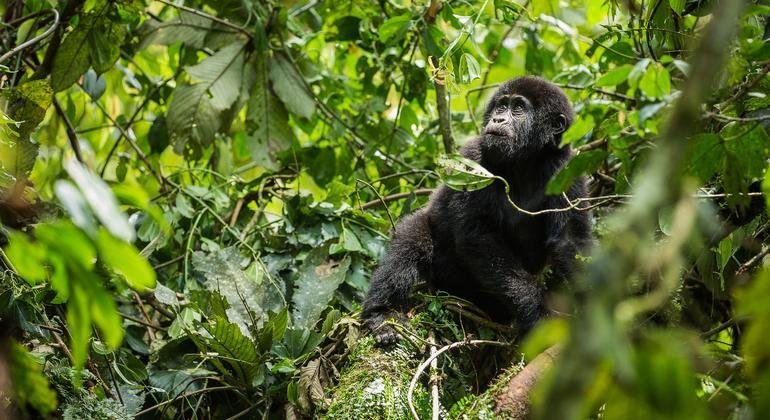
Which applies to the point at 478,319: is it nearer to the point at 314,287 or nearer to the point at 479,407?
the point at 314,287

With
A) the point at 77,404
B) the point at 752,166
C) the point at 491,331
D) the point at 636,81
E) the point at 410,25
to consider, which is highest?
the point at 636,81

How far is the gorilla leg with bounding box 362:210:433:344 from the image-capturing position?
4.73 meters

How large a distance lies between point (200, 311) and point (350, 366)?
3.26 feet

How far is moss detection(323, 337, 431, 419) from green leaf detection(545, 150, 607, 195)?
148 centimetres

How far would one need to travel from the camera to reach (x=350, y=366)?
4.27 m

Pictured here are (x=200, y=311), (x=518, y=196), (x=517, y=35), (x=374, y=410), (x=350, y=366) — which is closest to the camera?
(x=374, y=410)

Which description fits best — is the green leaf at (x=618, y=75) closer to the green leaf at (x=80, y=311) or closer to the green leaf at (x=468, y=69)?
the green leaf at (x=80, y=311)

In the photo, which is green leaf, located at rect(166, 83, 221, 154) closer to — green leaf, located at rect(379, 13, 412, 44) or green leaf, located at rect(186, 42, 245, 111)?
green leaf, located at rect(186, 42, 245, 111)

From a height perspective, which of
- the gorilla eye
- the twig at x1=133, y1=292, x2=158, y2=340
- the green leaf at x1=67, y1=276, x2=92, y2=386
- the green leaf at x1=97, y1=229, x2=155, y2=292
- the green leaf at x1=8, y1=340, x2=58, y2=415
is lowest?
the twig at x1=133, y1=292, x2=158, y2=340

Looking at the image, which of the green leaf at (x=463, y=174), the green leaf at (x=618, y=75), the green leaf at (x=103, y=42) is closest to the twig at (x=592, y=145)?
the green leaf at (x=463, y=174)

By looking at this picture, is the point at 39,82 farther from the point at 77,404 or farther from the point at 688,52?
→ the point at 688,52

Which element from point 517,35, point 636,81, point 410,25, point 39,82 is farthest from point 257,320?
point 517,35

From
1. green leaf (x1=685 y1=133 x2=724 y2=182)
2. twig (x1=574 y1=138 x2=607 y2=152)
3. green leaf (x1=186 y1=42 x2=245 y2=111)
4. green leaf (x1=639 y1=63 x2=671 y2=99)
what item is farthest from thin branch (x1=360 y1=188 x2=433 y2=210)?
green leaf (x1=639 y1=63 x2=671 y2=99)

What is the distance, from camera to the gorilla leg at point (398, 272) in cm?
473
